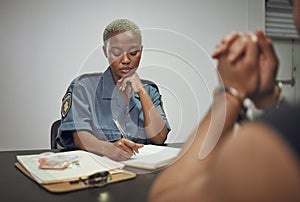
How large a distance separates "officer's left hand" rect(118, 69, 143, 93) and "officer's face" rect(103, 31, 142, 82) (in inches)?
0.9

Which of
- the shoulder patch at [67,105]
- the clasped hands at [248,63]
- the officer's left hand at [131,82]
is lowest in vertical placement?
the shoulder patch at [67,105]

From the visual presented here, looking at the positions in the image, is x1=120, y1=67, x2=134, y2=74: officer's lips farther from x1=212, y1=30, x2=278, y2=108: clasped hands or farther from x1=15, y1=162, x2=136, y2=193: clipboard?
x1=212, y1=30, x2=278, y2=108: clasped hands

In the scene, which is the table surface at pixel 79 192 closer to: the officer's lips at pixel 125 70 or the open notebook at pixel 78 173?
the open notebook at pixel 78 173

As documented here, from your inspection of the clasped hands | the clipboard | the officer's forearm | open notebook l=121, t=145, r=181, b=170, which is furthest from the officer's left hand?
the clasped hands

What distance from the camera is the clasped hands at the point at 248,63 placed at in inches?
13.3

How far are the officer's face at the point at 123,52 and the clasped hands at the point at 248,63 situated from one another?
422 mm

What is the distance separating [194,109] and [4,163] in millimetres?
643

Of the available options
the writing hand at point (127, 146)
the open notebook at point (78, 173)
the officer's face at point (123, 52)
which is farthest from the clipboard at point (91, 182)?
Result: the officer's face at point (123, 52)

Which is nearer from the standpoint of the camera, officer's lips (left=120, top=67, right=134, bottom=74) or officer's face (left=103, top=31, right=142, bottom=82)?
officer's face (left=103, top=31, right=142, bottom=82)

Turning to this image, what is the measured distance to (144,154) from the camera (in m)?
0.96

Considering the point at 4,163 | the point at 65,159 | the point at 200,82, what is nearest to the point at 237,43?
the point at 200,82

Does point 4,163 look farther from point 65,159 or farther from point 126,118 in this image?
point 126,118

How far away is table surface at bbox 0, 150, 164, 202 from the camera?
24.8 inches

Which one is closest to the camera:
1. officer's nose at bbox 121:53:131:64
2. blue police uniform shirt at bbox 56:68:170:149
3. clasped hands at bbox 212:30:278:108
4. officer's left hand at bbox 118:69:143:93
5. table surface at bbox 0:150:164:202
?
clasped hands at bbox 212:30:278:108
